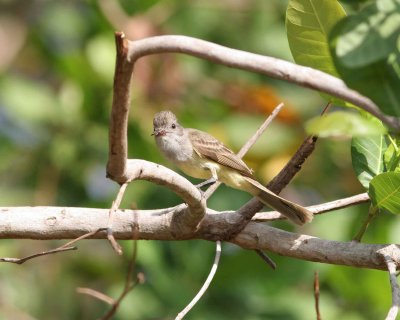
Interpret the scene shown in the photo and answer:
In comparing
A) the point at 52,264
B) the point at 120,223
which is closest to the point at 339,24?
the point at 120,223

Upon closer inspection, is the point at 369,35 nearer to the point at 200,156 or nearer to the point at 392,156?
the point at 392,156

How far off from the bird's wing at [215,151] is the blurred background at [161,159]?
0.56m

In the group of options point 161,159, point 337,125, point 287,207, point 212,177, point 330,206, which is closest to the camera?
point 337,125

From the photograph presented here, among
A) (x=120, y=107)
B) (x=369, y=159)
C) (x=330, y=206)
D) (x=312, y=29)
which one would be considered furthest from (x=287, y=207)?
(x=120, y=107)

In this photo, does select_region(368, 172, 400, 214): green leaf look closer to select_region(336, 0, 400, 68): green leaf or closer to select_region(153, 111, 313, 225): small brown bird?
select_region(336, 0, 400, 68): green leaf

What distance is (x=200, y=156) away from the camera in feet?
13.6

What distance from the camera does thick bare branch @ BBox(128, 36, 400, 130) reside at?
5.93 ft

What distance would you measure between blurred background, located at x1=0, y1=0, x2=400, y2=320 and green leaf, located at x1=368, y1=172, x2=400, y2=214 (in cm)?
165

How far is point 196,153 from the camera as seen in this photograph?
164 inches

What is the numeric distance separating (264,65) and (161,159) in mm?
3030

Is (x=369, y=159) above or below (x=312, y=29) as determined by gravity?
below

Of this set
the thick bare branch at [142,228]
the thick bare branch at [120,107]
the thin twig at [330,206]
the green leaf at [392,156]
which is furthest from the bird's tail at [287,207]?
the thick bare branch at [120,107]

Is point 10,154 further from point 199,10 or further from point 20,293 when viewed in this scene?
point 199,10

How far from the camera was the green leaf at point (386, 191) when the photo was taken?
257 centimetres
